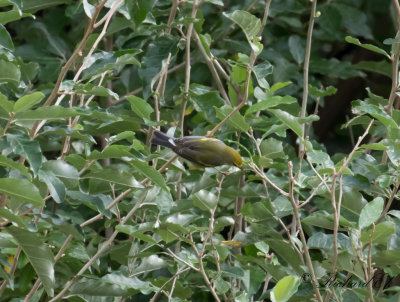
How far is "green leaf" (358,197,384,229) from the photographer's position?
1.89 meters

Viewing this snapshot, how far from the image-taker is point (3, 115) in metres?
1.82

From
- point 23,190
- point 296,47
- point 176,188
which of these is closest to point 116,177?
point 23,190

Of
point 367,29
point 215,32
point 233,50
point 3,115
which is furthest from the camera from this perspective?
point 367,29

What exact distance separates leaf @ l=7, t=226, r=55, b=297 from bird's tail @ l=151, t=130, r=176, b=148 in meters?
0.49

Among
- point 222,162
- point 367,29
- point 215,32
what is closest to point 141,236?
point 222,162

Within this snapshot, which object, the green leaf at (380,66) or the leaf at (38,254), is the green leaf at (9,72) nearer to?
the leaf at (38,254)

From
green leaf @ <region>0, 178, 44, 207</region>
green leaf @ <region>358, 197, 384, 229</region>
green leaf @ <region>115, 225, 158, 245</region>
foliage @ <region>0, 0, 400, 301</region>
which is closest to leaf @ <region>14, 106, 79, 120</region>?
foliage @ <region>0, 0, 400, 301</region>

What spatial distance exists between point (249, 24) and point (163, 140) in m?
0.47

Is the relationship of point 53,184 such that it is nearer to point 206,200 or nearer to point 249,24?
point 206,200

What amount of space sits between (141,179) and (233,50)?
53.2 inches

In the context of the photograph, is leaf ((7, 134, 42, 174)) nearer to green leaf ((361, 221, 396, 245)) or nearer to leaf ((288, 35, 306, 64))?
green leaf ((361, 221, 396, 245))

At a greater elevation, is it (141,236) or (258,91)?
(258,91)

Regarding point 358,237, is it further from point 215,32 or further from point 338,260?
point 215,32

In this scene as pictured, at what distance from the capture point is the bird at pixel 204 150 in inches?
85.0
